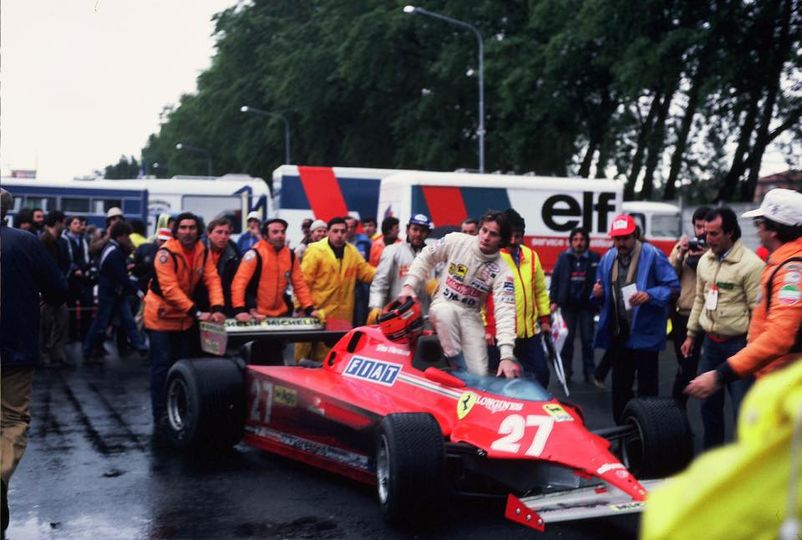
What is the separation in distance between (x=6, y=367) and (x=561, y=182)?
48.5ft

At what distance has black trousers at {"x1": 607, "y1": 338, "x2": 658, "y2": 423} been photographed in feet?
24.8

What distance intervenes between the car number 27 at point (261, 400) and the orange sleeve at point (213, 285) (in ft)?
4.54

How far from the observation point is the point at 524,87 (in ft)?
89.6

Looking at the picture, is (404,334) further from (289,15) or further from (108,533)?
(289,15)

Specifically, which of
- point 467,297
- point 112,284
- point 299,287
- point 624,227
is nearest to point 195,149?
point 112,284

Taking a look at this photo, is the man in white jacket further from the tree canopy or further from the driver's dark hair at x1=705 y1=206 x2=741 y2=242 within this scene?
the tree canopy

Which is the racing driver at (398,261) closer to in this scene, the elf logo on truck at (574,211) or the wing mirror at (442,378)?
the wing mirror at (442,378)

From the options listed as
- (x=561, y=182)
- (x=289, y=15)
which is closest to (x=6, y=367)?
(x=561, y=182)

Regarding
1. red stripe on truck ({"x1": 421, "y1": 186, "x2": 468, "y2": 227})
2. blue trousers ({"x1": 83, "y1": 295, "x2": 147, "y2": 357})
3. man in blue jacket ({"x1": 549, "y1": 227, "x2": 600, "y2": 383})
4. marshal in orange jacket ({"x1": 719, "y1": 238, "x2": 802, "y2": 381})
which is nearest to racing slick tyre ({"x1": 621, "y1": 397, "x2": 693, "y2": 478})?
marshal in orange jacket ({"x1": 719, "y1": 238, "x2": 802, "y2": 381})

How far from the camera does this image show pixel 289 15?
40.3 m

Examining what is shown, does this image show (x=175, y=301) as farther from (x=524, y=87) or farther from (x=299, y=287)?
(x=524, y=87)

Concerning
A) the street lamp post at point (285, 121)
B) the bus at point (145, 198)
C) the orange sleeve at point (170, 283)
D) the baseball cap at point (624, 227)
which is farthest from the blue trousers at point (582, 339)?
the street lamp post at point (285, 121)

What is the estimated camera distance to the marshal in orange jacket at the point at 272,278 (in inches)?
355

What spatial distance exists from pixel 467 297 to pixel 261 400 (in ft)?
4.97
